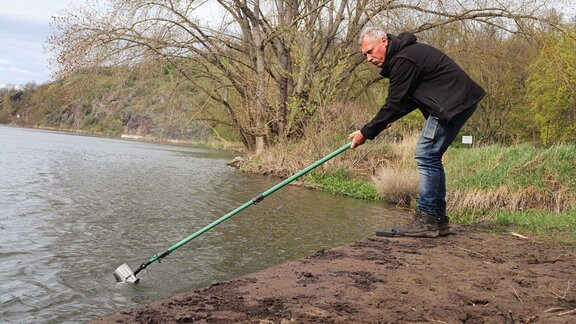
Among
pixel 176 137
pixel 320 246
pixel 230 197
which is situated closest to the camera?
pixel 320 246

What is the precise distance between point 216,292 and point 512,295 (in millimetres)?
1822

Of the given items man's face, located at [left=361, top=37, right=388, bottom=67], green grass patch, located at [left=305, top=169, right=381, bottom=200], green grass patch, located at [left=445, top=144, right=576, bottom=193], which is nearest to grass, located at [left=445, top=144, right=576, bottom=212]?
green grass patch, located at [left=445, top=144, right=576, bottom=193]

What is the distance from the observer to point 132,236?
6289mm

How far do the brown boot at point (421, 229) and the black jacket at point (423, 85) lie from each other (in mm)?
1115

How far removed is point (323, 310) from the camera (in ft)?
9.29

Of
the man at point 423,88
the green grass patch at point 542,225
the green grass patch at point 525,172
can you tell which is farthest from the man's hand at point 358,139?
the green grass patch at point 525,172

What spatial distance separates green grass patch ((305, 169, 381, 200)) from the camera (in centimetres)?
1259

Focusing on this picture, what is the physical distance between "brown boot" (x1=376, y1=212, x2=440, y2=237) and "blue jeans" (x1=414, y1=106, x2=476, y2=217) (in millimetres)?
77

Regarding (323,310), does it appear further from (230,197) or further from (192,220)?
(230,197)

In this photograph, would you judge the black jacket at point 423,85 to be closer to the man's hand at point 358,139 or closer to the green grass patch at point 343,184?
the man's hand at point 358,139

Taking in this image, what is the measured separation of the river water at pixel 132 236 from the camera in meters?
3.98

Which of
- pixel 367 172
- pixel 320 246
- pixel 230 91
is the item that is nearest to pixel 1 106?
pixel 230 91

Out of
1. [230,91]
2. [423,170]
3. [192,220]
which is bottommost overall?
[192,220]

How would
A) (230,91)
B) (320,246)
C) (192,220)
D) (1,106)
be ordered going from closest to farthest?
(320,246) < (192,220) < (230,91) < (1,106)
